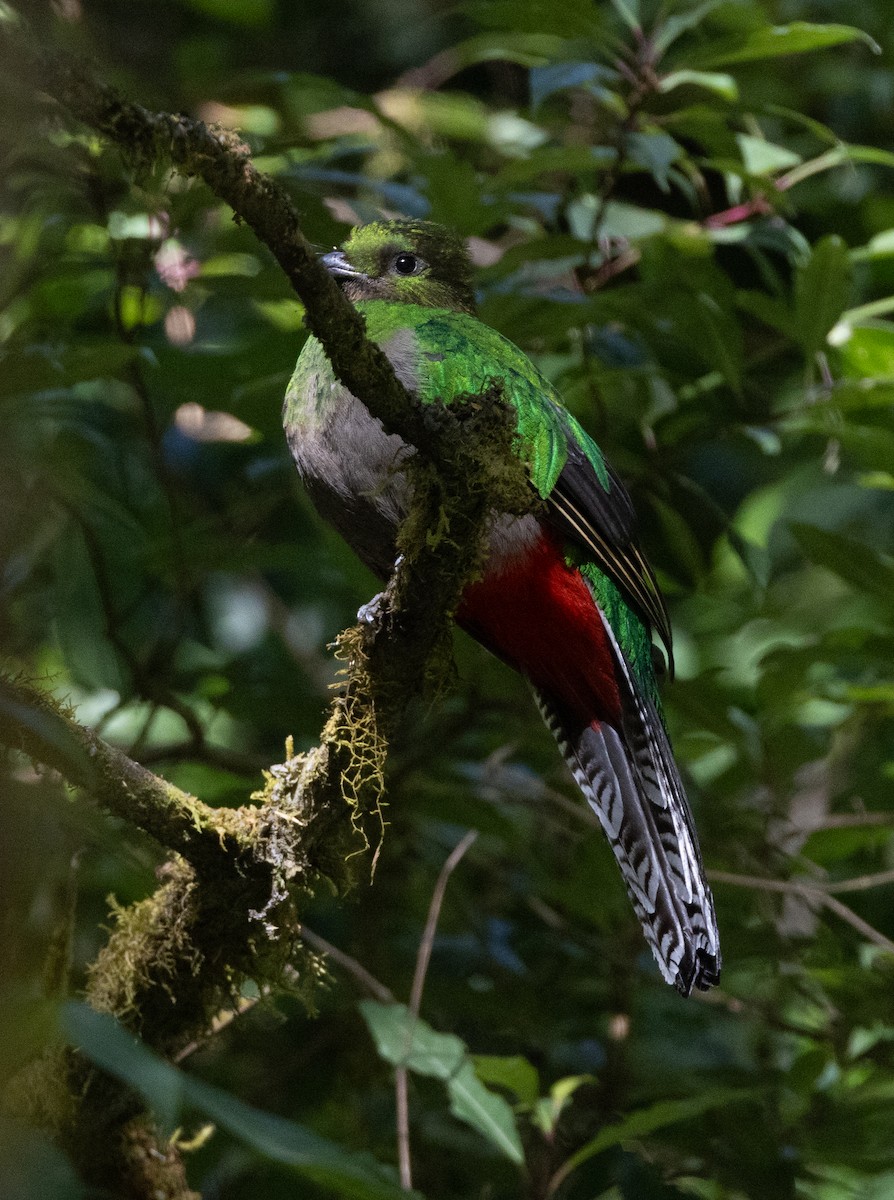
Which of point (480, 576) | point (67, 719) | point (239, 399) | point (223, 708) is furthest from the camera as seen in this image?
point (223, 708)

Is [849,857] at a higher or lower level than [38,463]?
lower

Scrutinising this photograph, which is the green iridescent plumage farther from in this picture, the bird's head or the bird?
the bird's head

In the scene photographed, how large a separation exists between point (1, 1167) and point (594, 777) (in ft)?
7.13

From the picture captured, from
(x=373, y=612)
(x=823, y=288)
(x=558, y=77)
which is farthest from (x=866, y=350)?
(x=373, y=612)

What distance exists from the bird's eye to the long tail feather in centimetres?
101

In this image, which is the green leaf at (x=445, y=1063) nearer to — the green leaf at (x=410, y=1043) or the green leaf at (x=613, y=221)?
the green leaf at (x=410, y=1043)

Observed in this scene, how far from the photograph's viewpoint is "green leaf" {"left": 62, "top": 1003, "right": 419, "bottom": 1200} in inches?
39.8

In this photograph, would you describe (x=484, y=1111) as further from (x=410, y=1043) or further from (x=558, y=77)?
(x=558, y=77)

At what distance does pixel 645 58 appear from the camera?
129 inches

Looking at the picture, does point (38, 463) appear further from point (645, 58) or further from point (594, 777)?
point (645, 58)

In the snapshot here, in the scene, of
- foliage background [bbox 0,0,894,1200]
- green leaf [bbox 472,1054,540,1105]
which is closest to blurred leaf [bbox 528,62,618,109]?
foliage background [bbox 0,0,894,1200]

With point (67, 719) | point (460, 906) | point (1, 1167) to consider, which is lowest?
point (460, 906)

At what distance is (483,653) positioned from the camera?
3477 millimetres

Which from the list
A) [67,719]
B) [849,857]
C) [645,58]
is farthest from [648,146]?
[849,857]
